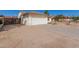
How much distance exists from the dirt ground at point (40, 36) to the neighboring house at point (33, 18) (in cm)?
6

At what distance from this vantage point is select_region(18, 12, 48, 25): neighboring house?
120 inches

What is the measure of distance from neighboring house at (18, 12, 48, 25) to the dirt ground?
6 centimetres

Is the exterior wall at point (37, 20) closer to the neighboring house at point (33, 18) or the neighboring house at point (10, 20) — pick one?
the neighboring house at point (33, 18)

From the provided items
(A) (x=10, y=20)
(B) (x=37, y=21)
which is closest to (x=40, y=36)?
(B) (x=37, y=21)

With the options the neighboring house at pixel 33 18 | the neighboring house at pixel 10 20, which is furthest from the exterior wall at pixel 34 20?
the neighboring house at pixel 10 20

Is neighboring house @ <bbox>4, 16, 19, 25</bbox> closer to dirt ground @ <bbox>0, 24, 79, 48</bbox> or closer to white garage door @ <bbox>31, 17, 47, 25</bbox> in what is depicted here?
dirt ground @ <bbox>0, 24, 79, 48</bbox>

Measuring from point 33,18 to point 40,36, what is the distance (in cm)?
27

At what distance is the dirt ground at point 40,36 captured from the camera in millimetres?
3006

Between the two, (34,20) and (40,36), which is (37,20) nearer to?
(34,20)
